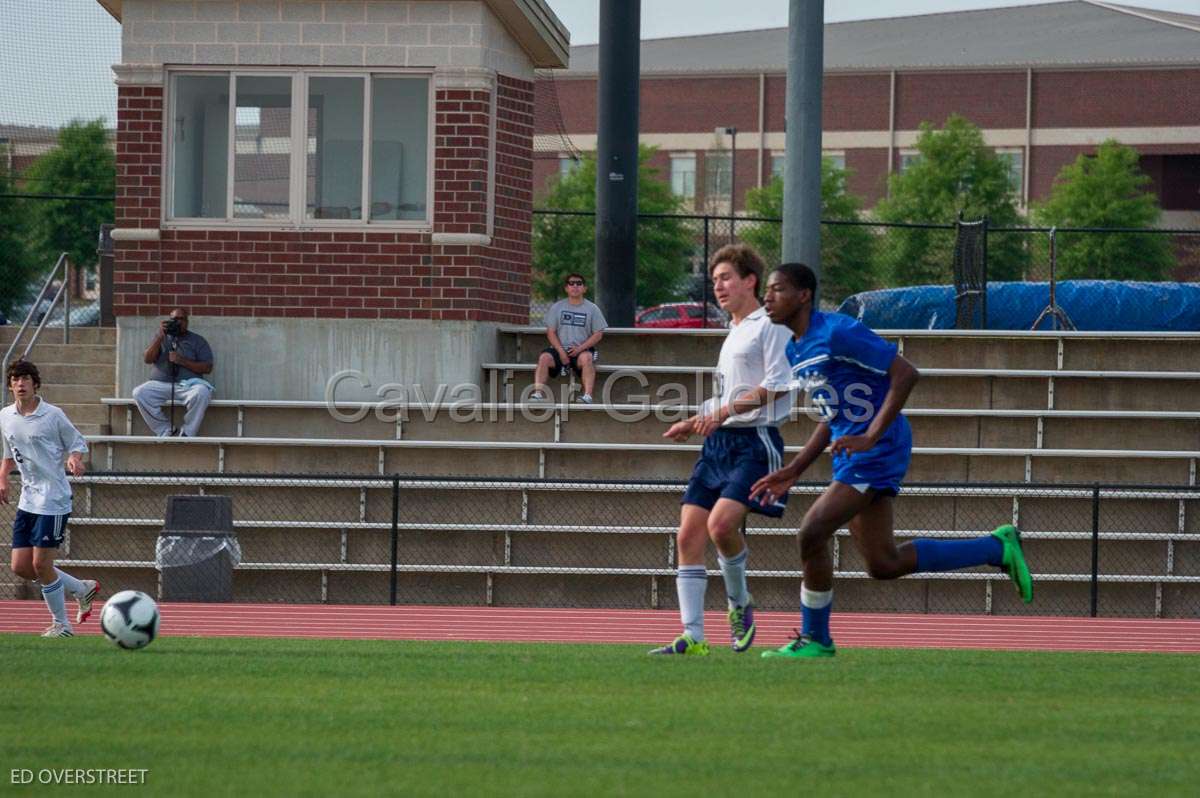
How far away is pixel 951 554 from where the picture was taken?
9922mm

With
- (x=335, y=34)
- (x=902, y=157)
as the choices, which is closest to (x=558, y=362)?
(x=335, y=34)

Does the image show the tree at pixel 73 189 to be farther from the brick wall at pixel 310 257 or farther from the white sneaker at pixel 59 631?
the white sneaker at pixel 59 631

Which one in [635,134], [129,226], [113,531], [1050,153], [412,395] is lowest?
[113,531]

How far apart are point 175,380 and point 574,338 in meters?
4.36

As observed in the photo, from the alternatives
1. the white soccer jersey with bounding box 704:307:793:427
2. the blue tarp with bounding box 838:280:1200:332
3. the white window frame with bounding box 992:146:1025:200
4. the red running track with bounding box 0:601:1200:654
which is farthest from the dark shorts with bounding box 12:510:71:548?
the white window frame with bounding box 992:146:1025:200

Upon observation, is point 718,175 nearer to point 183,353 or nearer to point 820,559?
point 183,353

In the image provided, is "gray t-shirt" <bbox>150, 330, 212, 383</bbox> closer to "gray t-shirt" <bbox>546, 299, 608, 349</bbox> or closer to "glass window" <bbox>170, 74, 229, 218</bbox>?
"glass window" <bbox>170, 74, 229, 218</bbox>

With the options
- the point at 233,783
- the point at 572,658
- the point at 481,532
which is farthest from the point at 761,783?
the point at 481,532

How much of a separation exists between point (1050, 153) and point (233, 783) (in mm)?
65733

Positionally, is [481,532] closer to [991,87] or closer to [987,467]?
[987,467]

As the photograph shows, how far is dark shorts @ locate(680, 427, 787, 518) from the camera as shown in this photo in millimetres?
9695

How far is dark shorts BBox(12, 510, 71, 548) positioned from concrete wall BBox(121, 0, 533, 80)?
334 inches

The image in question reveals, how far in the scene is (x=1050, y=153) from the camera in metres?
68.3

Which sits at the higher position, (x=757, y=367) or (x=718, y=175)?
(x=718, y=175)
